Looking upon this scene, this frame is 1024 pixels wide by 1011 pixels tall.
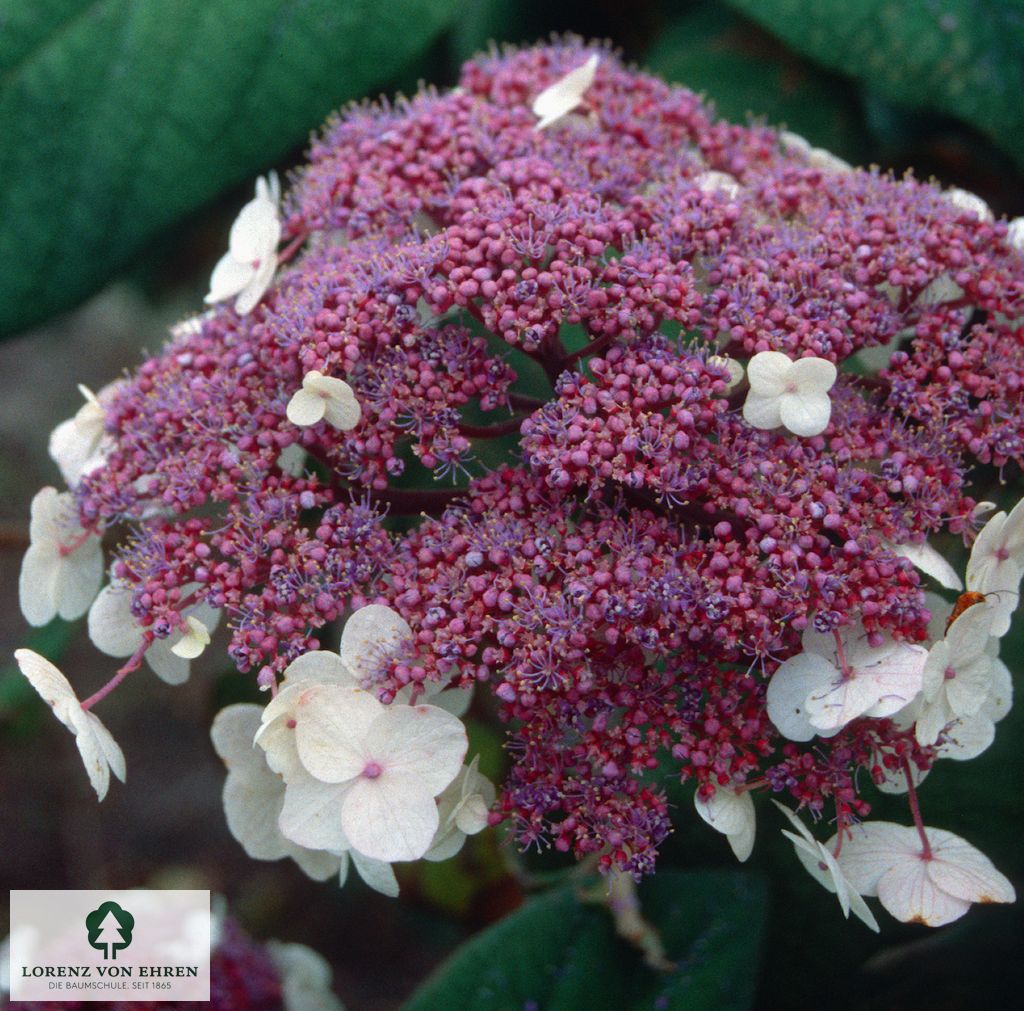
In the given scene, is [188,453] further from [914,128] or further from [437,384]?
[914,128]

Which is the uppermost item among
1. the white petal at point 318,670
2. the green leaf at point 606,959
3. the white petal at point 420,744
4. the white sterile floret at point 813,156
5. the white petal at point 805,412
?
the white sterile floret at point 813,156

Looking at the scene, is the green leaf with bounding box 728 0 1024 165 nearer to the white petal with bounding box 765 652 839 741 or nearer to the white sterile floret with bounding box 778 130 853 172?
the white sterile floret with bounding box 778 130 853 172

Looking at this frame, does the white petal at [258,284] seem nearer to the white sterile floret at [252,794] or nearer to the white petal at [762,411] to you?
the white sterile floret at [252,794]

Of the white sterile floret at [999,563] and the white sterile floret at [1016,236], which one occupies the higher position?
the white sterile floret at [1016,236]

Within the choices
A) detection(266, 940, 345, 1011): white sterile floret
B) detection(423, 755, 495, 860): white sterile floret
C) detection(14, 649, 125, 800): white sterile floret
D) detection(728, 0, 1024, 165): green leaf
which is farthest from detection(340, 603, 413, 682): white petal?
detection(728, 0, 1024, 165): green leaf

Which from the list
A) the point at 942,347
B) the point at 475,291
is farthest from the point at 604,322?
the point at 942,347

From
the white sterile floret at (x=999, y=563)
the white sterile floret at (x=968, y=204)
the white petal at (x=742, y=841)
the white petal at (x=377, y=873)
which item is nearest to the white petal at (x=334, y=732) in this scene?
the white petal at (x=377, y=873)

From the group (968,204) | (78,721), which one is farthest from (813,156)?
(78,721)
